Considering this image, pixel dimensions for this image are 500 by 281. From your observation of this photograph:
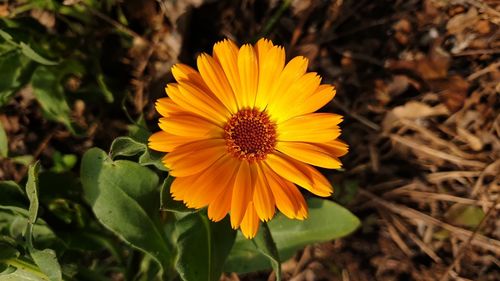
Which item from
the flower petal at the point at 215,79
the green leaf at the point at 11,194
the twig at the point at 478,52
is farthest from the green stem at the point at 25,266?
the twig at the point at 478,52

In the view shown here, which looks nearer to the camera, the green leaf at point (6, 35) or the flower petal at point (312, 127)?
the flower petal at point (312, 127)

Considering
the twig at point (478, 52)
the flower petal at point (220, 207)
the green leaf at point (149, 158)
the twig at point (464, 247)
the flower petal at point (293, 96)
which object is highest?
the twig at point (478, 52)

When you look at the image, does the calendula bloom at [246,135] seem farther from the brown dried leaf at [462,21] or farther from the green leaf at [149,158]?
the brown dried leaf at [462,21]

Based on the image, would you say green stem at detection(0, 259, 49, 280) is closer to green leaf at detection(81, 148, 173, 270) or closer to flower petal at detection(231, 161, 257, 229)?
green leaf at detection(81, 148, 173, 270)

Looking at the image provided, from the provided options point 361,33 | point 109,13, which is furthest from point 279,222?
point 109,13

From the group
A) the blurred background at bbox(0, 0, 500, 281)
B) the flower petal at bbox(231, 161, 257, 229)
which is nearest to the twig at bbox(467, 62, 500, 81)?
A: the blurred background at bbox(0, 0, 500, 281)

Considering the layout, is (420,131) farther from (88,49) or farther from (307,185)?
(88,49)
